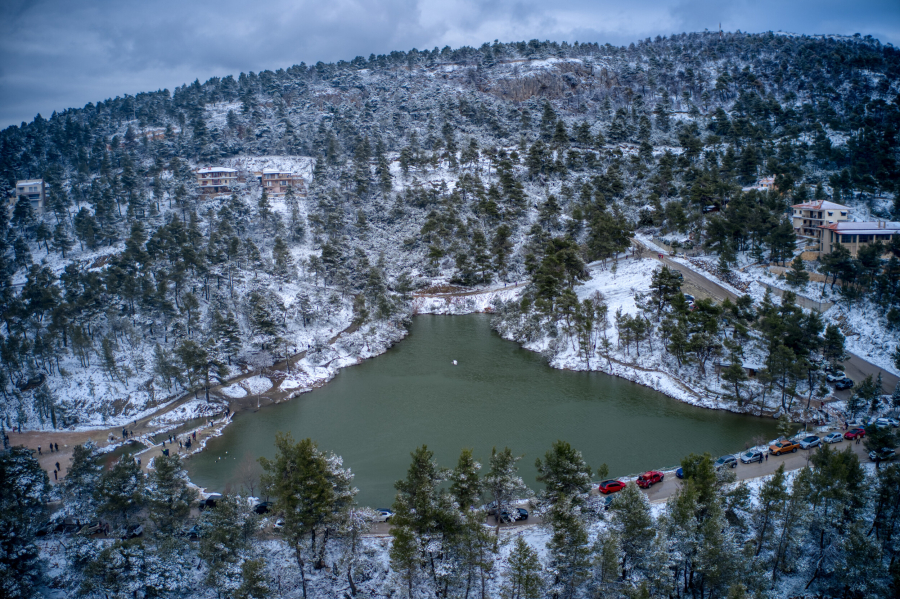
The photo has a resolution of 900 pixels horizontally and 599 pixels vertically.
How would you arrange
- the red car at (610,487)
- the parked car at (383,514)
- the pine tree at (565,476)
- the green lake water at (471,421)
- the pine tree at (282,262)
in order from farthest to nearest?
the pine tree at (282,262) < the green lake water at (471,421) < the red car at (610,487) < the parked car at (383,514) < the pine tree at (565,476)

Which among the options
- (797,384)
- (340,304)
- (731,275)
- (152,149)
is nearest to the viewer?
(797,384)

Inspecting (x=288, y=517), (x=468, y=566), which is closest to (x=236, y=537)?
(x=288, y=517)

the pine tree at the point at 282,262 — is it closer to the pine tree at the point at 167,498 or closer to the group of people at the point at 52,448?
the group of people at the point at 52,448

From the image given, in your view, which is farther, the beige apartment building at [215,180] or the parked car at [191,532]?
the beige apartment building at [215,180]

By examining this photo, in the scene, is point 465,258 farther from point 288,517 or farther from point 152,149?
point 152,149

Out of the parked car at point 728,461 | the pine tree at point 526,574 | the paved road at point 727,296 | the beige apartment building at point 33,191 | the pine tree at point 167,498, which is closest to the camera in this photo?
the pine tree at point 526,574

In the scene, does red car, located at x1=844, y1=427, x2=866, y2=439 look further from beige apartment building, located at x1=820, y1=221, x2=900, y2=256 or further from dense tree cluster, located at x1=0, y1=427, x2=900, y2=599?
beige apartment building, located at x1=820, y1=221, x2=900, y2=256

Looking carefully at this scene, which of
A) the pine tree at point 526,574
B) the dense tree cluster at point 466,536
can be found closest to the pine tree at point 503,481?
the dense tree cluster at point 466,536
